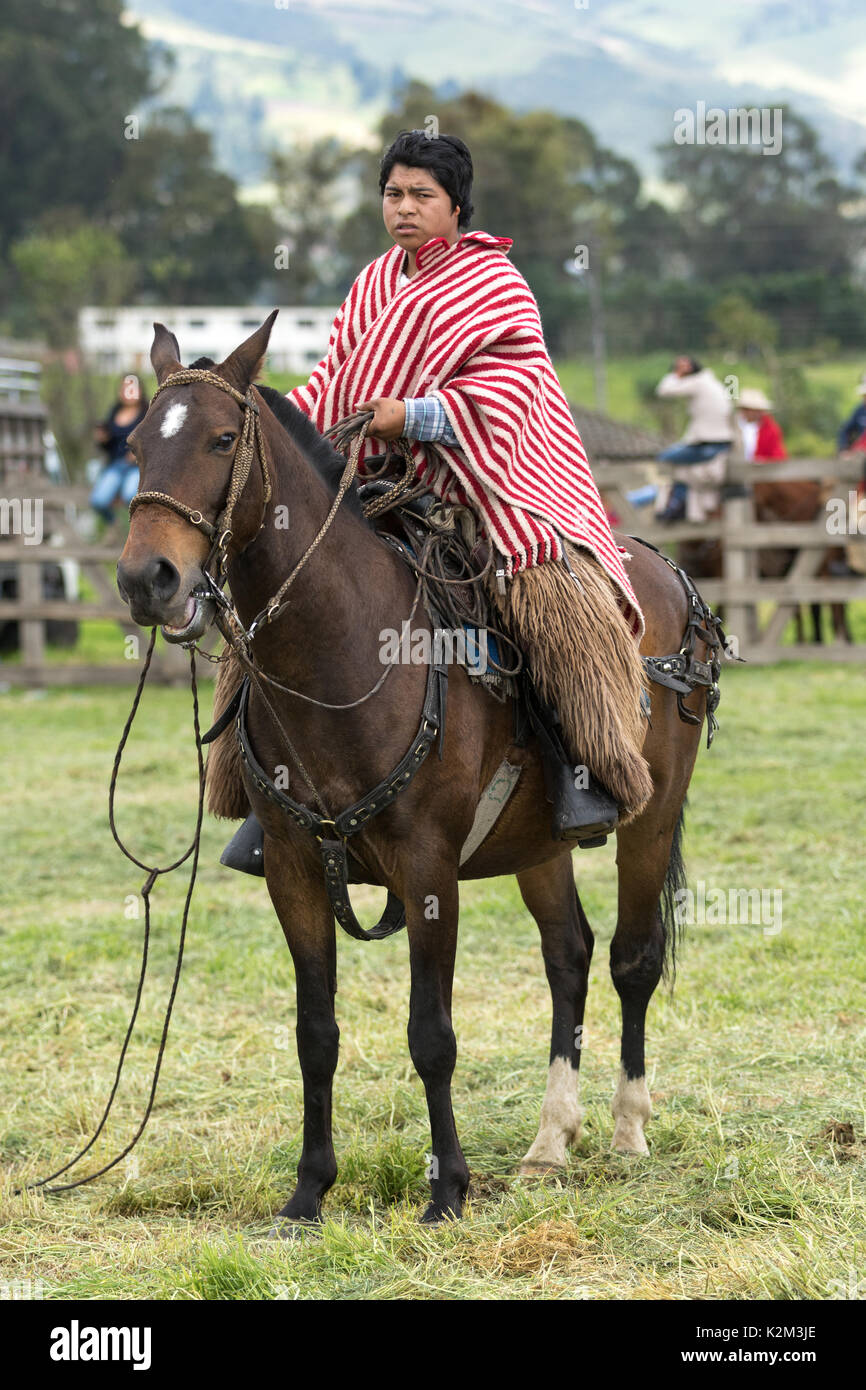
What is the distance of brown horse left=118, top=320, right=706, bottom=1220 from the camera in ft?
10.4

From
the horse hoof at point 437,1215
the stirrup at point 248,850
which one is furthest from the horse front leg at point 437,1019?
the stirrup at point 248,850

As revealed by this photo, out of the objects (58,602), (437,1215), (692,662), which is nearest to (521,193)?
(58,602)

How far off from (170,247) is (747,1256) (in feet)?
206

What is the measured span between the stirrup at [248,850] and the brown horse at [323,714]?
16 cm

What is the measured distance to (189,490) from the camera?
3.15m

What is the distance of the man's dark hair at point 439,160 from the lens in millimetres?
3844

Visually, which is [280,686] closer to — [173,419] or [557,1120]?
[173,419]

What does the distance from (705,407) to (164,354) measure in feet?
36.2

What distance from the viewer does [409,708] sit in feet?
12.0

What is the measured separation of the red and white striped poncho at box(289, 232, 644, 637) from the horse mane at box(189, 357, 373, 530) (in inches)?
12.3

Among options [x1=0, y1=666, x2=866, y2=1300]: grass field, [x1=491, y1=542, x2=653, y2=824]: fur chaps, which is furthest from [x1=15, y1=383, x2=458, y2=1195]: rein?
[x1=0, y1=666, x2=866, y2=1300]: grass field

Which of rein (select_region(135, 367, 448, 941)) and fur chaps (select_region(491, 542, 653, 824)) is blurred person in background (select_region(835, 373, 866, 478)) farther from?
rein (select_region(135, 367, 448, 941))

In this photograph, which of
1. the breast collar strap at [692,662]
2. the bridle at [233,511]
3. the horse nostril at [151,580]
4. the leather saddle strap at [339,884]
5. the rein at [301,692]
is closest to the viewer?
the horse nostril at [151,580]

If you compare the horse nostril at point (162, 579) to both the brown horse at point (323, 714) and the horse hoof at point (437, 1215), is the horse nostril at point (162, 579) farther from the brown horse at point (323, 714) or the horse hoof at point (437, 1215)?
the horse hoof at point (437, 1215)
